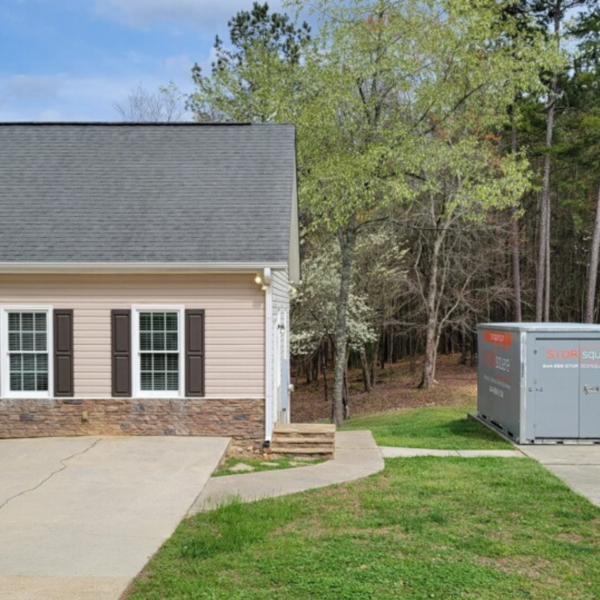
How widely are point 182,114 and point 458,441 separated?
809 inches

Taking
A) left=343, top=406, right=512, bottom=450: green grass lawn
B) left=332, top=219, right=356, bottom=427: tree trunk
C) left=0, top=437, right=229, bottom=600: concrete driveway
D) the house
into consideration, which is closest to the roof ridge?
the house

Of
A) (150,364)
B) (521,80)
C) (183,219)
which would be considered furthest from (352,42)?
(150,364)

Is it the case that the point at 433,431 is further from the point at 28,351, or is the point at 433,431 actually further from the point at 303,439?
the point at 28,351

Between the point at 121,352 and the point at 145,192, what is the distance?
3.06 meters

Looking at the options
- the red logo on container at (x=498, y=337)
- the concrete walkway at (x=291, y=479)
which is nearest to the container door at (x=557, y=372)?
the red logo on container at (x=498, y=337)

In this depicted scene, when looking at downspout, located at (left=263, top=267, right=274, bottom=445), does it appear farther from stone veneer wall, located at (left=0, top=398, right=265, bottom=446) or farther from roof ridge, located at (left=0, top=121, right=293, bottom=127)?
roof ridge, located at (left=0, top=121, right=293, bottom=127)

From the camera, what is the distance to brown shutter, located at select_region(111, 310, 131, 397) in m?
10.4

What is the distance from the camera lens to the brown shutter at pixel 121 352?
10.4 metres

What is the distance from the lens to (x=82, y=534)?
5.95 meters

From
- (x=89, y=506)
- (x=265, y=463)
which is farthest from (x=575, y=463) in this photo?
(x=89, y=506)

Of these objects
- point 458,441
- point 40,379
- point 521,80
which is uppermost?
point 521,80

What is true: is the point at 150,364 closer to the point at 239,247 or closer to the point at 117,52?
the point at 239,247

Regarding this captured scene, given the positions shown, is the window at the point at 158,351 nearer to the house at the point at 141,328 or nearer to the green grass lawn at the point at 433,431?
the house at the point at 141,328

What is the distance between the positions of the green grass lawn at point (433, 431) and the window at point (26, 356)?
18.9ft
